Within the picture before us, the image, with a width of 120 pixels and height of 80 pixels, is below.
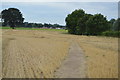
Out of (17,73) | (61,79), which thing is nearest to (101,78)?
(61,79)

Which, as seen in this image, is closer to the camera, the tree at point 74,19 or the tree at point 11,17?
the tree at point 74,19

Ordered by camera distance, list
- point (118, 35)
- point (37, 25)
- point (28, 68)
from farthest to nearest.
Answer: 1. point (37, 25)
2. point (118, 35)
3. point (28, 68)

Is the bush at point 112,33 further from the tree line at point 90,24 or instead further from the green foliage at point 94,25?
the green foliage at point 94,25

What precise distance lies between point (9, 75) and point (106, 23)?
47748 mm

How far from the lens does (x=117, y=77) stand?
9211 millimetres

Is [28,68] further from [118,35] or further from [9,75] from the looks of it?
[118,35]

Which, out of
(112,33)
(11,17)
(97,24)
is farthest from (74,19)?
(11,17)

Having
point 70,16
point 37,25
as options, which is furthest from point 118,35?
point 37,25

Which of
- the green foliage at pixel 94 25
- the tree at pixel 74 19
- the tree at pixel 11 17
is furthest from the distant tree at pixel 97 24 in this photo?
the tree at pixel 11 17

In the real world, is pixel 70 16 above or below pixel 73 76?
above

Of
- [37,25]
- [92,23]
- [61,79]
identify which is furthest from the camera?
[37,25]

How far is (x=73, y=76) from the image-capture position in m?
9.13

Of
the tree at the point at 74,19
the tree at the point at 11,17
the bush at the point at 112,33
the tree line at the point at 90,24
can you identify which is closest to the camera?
the bush at the point at 112,33

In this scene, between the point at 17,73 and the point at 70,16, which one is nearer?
the point at 17,73
